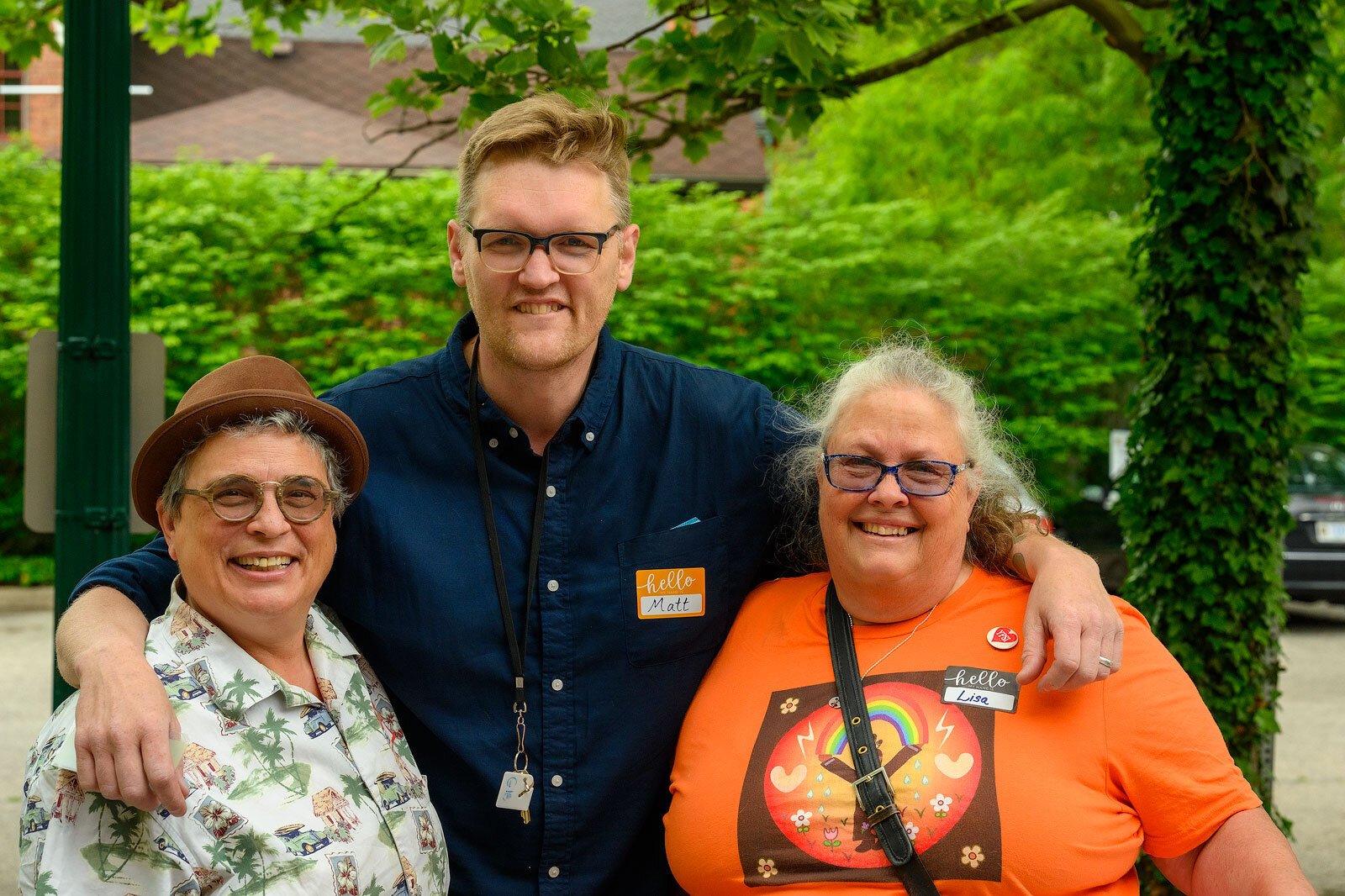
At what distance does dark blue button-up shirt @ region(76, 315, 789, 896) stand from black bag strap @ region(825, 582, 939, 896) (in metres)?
0.42

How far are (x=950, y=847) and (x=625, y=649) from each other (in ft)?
2.78

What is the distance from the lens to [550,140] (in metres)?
2.82

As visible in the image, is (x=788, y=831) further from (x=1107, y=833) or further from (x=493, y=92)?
(x=493, y=92)

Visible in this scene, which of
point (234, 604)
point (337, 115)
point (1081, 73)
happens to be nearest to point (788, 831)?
point (234, 604)

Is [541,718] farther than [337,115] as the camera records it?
No

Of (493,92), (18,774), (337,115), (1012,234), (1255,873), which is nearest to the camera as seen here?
(1255,873)

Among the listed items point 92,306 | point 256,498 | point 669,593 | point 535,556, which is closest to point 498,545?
point 535,556

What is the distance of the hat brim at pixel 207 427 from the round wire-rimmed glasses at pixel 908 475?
1.06 meters

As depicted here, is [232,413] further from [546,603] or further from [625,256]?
[625,256]

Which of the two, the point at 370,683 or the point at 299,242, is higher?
the point at 299,242

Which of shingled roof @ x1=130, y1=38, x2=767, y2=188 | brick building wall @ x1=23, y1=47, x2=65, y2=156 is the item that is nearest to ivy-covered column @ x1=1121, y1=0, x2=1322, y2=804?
shingled roof @ x1=130, y1=38, x2=767, y2=188

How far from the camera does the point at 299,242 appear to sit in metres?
13.7

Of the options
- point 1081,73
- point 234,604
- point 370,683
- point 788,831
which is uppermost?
point 1081,73

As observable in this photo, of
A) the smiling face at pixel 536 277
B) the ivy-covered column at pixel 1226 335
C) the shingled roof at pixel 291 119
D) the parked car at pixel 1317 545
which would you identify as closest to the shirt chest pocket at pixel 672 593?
the smiling face at pixel 536 277
